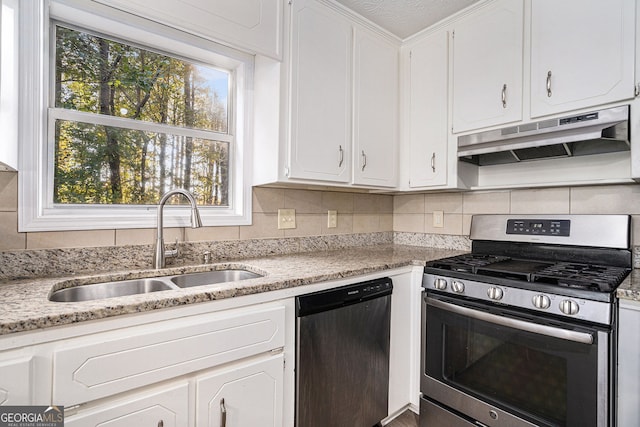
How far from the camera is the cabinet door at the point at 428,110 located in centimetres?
198

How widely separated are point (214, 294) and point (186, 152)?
99 cm

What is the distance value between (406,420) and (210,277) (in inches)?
52.9

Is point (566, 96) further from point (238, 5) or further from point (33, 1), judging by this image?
point (33, 1)

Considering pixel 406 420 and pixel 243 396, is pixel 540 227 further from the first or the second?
pixel 243 396

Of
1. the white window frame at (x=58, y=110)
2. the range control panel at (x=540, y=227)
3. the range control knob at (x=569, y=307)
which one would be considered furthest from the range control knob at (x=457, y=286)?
the white window frame at (x=58, y=110)

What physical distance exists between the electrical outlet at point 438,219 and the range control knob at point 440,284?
0.84 meters

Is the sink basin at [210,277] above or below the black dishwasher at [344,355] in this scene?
above

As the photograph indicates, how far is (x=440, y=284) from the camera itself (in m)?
1.55

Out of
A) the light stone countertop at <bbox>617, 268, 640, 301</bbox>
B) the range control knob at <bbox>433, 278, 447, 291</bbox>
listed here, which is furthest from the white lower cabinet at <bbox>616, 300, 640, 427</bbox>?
the range control knob at <bbox>433, 278, 447, 291</bbox>

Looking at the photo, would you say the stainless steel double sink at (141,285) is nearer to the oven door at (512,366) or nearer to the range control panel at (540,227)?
the oven door at (512,366)

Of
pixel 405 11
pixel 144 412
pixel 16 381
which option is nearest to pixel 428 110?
pixel 405 11

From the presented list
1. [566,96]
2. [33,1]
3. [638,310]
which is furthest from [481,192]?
[33,1]

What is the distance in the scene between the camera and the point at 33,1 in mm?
1243

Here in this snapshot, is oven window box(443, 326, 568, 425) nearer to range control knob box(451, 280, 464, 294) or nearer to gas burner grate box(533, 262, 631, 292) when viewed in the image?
range control knob box(451, 280, 464, 294)
